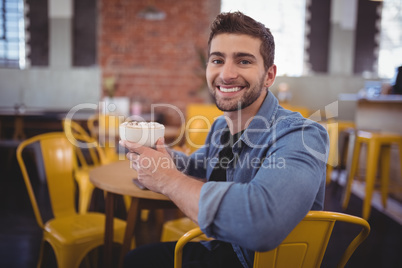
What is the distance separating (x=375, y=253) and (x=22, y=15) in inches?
269

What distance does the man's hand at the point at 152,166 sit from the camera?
1.03 meters

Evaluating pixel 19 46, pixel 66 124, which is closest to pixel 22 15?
A: pixel 19 46

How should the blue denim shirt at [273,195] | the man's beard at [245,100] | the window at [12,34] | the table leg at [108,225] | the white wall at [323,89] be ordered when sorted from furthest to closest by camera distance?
the window at [12,34]
the white wall at [323,89]
the table leg at [108,225]
the man's beard at [245,100]
the blue denim shirt at [273,195]

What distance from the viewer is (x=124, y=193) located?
58.0 inches

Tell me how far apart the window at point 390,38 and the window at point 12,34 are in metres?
6.83

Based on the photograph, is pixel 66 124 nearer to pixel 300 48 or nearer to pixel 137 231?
pixel 137 231

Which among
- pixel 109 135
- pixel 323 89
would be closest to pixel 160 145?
pixel 109 135

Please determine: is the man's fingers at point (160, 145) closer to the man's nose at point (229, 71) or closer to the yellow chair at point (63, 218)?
the man's nose at point (229, 71)

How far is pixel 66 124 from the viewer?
3285 millimetres

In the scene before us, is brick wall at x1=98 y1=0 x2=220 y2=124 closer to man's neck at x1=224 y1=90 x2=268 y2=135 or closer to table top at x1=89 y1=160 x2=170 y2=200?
table top at x1=89 y1=160 x2=170 y2=200

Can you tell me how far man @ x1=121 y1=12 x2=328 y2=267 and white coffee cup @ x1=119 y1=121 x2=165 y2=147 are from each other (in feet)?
0.11

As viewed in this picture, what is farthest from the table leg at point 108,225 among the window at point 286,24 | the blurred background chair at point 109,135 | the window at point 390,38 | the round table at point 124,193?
the window at point 390,38

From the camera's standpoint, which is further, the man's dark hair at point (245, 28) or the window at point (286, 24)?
the window at point (286, 24)

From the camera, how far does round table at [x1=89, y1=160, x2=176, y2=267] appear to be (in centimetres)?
146
